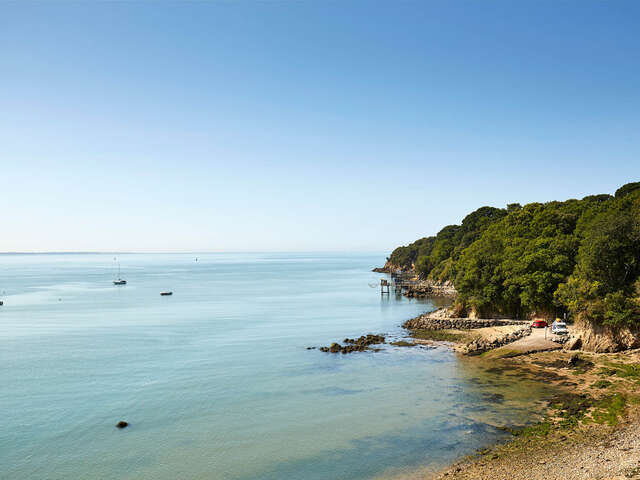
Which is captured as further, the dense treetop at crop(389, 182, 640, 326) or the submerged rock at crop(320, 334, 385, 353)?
the submerged rock at crop(320, 334, 385, 353)

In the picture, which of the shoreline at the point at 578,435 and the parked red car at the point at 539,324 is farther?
the parked red car at the point at 539,324

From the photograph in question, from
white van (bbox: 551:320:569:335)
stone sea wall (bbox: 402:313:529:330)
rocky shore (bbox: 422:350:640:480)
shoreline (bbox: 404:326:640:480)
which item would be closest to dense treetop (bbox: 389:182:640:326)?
white van (bbox: 551:320:569:335)

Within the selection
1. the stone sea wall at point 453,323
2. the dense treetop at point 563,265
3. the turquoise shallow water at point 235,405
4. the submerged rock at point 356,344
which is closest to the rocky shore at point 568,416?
the turquoise shallow water at point 235,405

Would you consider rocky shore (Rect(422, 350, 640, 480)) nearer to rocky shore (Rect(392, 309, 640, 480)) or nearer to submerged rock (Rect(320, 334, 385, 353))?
rocky shore (Rect(392, 309, 640, 480))

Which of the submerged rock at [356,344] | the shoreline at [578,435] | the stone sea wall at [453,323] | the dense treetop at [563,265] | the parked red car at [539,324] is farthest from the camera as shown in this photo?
the stone sea wall at [453,323]

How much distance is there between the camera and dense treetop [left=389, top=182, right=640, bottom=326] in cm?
4312

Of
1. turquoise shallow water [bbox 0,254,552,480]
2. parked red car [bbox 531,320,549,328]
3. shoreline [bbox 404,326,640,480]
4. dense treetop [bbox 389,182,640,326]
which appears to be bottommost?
turquoise shallow water [bbox 0,254,552,480]

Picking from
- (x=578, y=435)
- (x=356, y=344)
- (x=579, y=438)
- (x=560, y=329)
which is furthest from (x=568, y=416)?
(x=356, y=344)

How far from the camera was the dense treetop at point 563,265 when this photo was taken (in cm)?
4312

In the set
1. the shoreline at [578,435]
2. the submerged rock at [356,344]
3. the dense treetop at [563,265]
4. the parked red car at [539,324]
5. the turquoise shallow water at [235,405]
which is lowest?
the turquoise shallow water at [235,405]

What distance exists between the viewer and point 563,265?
56344 mm

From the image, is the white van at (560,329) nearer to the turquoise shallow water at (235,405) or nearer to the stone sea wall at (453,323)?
the stone sea wall at (453,323)

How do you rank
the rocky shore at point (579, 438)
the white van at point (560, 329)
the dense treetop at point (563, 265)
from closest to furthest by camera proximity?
the rocky shore at point (579, 438)
the dense treetop at point (563, 265)
the white van at point (560, 329)

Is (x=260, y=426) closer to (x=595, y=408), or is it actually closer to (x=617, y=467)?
(x=617, y=467)
